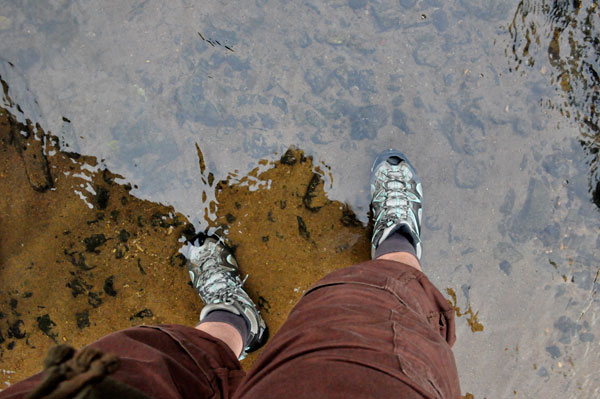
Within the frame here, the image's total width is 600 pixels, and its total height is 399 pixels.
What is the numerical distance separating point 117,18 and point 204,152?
831 mm

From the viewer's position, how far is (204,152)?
2084 mm

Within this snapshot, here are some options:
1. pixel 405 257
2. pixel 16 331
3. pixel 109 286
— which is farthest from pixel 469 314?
pixel 16 331

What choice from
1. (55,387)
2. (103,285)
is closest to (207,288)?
(103,285)

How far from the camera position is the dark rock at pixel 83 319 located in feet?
6.82

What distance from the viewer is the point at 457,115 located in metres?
2.09

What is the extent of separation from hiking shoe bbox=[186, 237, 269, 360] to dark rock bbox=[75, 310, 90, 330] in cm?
58

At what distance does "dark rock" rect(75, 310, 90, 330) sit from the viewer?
2080 mm

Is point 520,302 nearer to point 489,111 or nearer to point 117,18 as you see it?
point 489,111

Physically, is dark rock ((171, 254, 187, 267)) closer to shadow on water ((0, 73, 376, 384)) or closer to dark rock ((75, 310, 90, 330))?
shadow on water ((0, 73, 376, 384))

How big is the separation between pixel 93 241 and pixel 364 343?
1.58m

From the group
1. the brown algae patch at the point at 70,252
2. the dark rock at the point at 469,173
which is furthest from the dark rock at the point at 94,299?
the dark rock at the point at 469,173

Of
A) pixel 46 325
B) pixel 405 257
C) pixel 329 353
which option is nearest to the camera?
pixel 329 353

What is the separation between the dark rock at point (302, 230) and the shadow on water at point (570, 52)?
1.41 metres

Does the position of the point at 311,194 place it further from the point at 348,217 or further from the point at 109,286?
the point at 109,286
